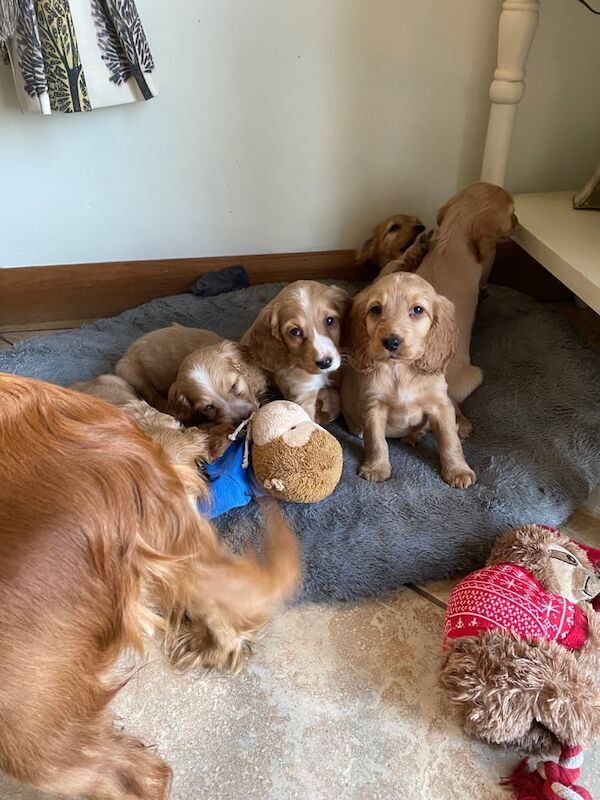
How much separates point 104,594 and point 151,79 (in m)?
1.60

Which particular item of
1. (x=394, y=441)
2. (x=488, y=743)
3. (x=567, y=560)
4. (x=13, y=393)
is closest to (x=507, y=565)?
(x=567, y=560)

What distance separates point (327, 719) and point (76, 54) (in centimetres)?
168

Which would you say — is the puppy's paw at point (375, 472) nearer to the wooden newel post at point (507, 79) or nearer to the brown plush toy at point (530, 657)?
the brown plush toy at point (530, 657)

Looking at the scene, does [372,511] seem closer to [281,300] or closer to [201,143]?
[281,300]

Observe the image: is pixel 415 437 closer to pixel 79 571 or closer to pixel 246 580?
pixel 246 580

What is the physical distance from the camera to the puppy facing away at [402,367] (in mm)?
1538

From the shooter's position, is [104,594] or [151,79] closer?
[104,594]

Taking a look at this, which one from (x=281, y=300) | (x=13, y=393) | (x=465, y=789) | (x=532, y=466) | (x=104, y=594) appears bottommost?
(x=465, y=789)

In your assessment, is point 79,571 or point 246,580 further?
point 246,580

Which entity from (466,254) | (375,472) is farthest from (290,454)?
(466,254)

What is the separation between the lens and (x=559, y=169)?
236 centimetres

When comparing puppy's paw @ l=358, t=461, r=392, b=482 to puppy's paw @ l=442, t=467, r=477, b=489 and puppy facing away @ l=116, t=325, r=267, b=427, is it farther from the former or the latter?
puppy facing away @ l=116, t=325, r=267, b=427

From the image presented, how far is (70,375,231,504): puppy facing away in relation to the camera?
116cm

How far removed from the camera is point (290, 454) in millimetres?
1410
